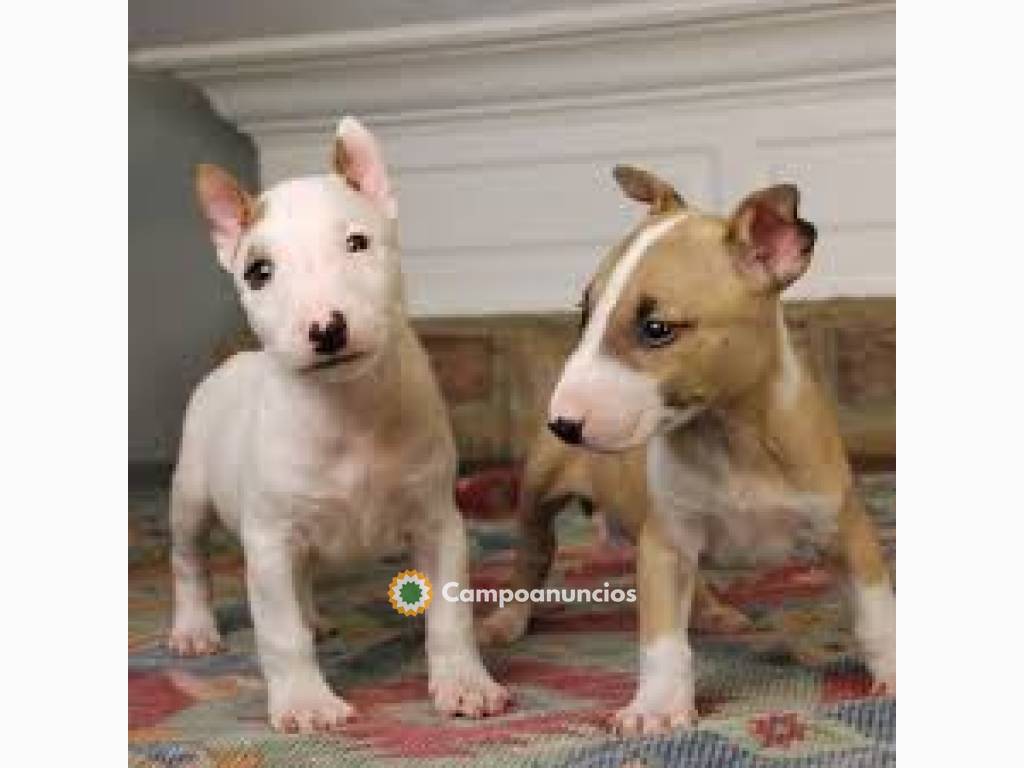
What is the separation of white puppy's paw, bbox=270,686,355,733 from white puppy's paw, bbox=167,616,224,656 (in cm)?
28

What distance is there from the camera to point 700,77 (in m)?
2.13

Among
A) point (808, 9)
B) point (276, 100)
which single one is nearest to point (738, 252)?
point (808, 9)

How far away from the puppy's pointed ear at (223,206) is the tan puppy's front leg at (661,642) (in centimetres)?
39

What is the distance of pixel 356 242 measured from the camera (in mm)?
1081

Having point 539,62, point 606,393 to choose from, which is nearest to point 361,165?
point 606,393

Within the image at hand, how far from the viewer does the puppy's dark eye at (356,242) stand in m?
1.07

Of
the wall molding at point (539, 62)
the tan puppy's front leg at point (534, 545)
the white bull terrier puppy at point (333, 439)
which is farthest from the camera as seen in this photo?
the wall molding at point (539, 62)

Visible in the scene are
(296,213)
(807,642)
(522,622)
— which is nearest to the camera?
(296,213)

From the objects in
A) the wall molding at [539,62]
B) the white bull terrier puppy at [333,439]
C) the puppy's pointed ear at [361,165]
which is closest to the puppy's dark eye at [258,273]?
the white bull terrier puppy at [333,439]

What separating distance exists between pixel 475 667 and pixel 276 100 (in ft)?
4.32

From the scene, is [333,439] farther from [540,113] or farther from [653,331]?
[540,113]

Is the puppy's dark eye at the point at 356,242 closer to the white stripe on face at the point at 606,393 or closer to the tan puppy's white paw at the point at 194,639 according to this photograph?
the white stripe on face at the point at 606,393
